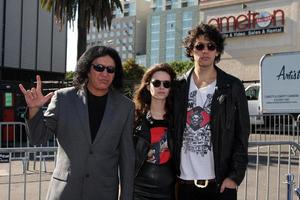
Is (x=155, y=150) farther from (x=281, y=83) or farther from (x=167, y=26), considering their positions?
(x=167, y=26)

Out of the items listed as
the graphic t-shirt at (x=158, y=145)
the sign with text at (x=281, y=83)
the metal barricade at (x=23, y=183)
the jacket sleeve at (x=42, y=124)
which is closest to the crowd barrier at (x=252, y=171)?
the metal barricade at (x=23, y=183)

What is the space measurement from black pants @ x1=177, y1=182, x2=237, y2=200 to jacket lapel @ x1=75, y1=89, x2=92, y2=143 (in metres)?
0.86

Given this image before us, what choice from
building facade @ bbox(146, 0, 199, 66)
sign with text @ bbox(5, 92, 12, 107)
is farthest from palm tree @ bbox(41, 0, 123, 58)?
building facade @ bbox(146, 0, 199, 66)

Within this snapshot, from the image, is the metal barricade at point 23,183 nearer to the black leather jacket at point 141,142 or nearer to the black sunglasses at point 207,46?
the black leather jacket at point 141,142

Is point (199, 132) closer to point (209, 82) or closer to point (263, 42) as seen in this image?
point (209, 82)

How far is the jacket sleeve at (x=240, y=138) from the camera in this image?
3.37 m

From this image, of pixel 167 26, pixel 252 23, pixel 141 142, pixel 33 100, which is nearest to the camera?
pixel 33 100

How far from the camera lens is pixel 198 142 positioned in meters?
3.41

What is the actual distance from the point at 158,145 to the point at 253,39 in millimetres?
32991

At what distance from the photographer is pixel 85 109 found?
3098 millimetres

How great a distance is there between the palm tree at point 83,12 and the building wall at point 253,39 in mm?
A: 14580

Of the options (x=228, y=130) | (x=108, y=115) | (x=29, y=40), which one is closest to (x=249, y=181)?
(x=228, y=130)

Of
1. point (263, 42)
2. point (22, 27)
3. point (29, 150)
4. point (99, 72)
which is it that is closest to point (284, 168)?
point (29, 150)

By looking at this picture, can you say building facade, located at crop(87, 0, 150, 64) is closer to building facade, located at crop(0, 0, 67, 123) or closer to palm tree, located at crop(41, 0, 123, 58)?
building facade, located at crop(0, 0, 67, 123)
